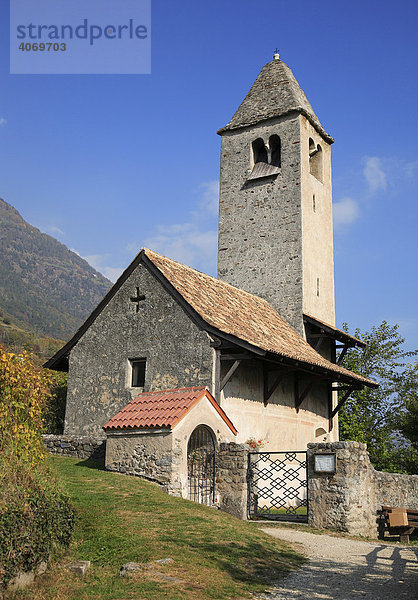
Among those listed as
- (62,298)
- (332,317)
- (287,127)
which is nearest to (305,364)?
(332,317)

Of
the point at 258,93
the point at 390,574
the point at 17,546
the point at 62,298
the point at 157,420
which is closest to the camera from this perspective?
the point at 17,546

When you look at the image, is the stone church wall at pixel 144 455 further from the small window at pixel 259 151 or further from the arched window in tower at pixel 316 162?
the arched window in tower at pixel 316 162

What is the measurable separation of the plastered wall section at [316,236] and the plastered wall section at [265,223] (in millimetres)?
331

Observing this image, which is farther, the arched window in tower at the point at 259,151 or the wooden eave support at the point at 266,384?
the arched window in tower at the point at 259,151

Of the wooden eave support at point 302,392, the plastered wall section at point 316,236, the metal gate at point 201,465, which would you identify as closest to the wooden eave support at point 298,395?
the wooden eave support at point 302,392

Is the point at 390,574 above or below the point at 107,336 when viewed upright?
below

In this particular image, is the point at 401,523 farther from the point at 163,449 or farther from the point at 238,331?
the point at 238,331

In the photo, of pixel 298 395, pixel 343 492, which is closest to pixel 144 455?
pixel 343 492

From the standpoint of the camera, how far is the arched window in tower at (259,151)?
2356cm

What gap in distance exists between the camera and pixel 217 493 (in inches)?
507

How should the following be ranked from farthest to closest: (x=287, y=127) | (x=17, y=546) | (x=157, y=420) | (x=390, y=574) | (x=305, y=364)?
1. (x=287, y=127)
2. (x=305, y=364)
3. (x=157, y=420)
4. (x=390, y=574)
5. (x=17, y=546)

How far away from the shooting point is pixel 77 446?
15891 millimetres

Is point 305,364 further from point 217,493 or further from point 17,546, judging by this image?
point 17,546

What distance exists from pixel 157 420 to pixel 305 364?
5.29 metres
